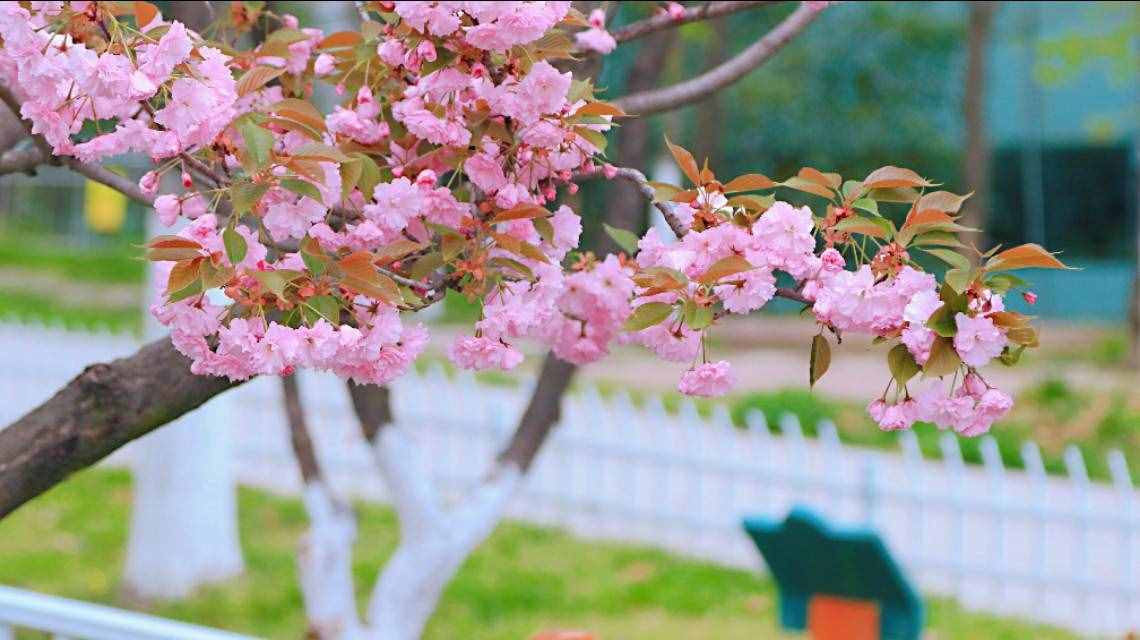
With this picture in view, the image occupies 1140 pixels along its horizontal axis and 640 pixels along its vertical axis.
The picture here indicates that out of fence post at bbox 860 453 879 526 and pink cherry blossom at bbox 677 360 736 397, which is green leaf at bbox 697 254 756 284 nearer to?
pink cherry blossom at bbox 677 360 736 397

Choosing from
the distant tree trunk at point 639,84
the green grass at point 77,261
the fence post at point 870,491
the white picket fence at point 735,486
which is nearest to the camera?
the distant tree trunk at point 639,84

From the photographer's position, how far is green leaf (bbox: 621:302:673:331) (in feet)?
6.02

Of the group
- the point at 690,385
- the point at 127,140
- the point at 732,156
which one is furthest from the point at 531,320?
the point at 732,156

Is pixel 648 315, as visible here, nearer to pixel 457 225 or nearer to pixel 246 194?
pixel 457 225

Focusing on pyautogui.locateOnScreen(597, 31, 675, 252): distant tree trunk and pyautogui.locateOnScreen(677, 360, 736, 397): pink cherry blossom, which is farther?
pyautogui.locateOnScreen(597, 31, 675, 252): distant tree trunk

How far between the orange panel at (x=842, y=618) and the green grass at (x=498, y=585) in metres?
1.30

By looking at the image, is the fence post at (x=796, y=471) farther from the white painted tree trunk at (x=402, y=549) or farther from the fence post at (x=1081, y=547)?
the white painted tree trunk at (x=402, y=549)

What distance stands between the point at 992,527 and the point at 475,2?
17.2ft

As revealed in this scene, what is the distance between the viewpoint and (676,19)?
2822 mm

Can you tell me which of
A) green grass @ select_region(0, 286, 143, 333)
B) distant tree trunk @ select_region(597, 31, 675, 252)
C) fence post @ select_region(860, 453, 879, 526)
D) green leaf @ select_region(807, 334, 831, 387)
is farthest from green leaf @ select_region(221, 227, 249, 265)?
green grass @ select_region(0, 286, 143, 333)

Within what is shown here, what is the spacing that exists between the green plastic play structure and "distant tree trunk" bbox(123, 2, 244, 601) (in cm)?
266

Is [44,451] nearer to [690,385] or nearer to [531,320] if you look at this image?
[531,320]

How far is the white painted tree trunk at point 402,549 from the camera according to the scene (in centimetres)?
392

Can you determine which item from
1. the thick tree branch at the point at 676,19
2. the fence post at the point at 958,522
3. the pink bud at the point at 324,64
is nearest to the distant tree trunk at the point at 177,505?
the fence post at the point at 958,522
